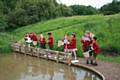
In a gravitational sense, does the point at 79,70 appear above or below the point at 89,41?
below

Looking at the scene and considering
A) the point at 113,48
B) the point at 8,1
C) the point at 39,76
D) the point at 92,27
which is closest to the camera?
the point at 39,76

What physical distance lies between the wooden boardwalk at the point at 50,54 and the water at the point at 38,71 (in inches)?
12.6

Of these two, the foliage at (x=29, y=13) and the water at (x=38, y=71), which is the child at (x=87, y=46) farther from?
the foliage at (x=29, y=13)

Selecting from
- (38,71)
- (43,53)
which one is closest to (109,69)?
(38,71)

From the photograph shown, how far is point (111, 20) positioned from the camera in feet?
96.9

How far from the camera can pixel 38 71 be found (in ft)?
66.5

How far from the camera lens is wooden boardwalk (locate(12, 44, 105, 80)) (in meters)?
20.0

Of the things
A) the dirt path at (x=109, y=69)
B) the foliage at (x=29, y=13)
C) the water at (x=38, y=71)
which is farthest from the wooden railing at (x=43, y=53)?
the foliage at (x=29, y=13)

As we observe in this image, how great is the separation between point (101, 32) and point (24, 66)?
8.04 m

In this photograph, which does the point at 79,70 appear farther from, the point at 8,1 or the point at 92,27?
the point at 8,1

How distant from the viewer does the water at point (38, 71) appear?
59.5 ft

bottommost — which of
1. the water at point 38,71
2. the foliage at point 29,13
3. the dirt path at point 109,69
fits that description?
the water at point 38,71

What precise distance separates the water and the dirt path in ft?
1.96

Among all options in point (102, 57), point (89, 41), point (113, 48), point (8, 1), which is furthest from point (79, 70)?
point (8, 1)
